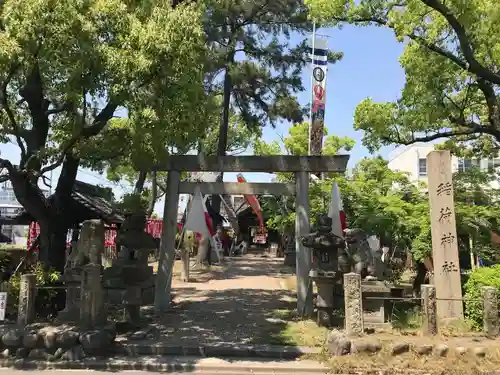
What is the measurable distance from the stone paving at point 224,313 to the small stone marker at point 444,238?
3.87 m

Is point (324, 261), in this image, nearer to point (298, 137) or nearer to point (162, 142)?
point (162, 142)

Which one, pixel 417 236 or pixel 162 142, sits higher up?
pixel 162 142

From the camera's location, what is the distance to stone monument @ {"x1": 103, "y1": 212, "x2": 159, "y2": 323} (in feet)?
35.4

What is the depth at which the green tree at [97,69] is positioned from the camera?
7.74 m

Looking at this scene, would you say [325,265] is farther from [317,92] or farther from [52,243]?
[317,92]

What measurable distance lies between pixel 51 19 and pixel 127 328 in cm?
663

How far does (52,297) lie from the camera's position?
436 inches

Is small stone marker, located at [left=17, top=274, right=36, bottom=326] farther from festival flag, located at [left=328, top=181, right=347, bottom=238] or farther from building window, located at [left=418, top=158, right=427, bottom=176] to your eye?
building window, located at [left=418, top=158, right=427, bottom=176]

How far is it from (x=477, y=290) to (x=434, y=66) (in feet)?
23.6

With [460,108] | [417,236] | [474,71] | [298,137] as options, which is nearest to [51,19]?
[474,71]

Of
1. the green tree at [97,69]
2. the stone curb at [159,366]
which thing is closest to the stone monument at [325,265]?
the stone curb at [159,366]

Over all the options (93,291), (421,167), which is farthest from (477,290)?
(421,167)

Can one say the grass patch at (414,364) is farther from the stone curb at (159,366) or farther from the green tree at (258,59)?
the green tree at (258,59)

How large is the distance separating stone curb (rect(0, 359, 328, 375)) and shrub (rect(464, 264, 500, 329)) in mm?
4037
